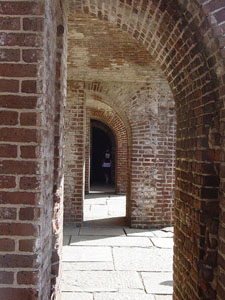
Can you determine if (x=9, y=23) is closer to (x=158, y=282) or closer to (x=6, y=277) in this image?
(x=6, y=277)

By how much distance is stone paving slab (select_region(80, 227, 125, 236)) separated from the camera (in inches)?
283

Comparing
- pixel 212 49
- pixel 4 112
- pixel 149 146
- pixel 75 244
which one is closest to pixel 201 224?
pixel 212 49

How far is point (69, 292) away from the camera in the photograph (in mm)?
4320

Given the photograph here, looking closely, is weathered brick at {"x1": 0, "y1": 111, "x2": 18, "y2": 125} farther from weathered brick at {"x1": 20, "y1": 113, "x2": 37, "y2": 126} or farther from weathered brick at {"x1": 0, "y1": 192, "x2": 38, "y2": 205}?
weathered brick at {"x1": 0, "y1": 192, "x2": 38, "y2": 205}

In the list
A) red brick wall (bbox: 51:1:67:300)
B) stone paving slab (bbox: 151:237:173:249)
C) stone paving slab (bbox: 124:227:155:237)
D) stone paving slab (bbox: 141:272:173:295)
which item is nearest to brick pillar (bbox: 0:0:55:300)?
red brick wall (bbox: 51:1:67:300)

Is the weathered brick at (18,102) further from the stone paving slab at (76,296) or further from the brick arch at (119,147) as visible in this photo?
the brick arch at (119,147)

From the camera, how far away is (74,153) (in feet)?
26.1

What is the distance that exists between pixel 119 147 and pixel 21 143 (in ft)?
37.7

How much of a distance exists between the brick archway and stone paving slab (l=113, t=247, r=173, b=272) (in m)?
1.68

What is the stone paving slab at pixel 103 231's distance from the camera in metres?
7.20

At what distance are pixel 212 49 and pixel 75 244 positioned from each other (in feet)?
15.7

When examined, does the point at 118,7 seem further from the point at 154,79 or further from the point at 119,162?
the point at 119,162

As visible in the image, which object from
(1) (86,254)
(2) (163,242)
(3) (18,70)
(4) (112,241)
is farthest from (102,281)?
(3) (18,70)

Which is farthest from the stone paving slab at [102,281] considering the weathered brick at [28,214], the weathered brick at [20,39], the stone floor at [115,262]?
the weathered brick at [20,39]
